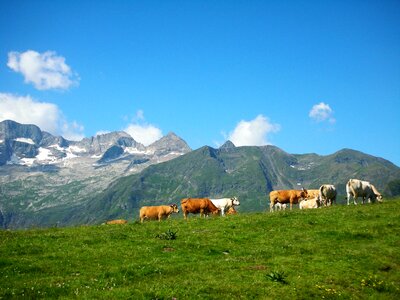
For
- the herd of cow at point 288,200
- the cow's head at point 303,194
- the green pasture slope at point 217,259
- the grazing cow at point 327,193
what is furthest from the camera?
the cow's head at point 303,194

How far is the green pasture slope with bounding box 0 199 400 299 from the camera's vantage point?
20094 mm

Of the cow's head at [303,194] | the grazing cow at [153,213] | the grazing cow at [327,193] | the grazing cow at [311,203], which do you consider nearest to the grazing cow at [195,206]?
the grazing cow at [153,213]

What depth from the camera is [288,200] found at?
168 feet

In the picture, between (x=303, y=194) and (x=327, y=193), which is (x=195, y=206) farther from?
(x=327, y=193)

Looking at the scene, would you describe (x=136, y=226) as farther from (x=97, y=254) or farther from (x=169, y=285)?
(x=169, y=285)

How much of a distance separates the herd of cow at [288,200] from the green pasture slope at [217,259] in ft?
29.6

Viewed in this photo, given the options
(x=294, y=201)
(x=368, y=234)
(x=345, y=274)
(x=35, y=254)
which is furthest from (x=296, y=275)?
(x=294, y=201)

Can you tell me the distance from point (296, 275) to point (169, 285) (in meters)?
7.24

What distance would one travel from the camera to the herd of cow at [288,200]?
46.6 m

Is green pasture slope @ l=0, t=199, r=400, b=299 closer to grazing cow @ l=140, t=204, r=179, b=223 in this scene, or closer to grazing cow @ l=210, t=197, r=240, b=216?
grazing cow @ l=140, t=204, r=179, b=223

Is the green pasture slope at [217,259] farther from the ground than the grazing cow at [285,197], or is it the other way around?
the grazing cow at [285,197]

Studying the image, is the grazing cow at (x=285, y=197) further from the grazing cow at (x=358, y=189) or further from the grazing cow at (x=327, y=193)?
the grazing cow at (x=358, y=189)

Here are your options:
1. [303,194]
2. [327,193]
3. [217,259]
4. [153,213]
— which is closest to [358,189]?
[327,193]

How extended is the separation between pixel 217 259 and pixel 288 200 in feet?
87.5
